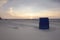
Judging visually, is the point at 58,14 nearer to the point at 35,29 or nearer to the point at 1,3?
the point at 35,29

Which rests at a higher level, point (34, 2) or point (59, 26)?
point (34, 2)

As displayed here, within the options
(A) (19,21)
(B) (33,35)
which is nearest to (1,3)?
(A) (19,21)

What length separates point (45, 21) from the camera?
1152 millimetres

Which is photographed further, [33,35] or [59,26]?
[59,26]

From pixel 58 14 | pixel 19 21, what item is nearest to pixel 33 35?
pixel 19 21

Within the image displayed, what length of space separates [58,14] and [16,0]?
0.47 m

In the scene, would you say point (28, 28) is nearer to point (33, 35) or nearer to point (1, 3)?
point (33, 35)

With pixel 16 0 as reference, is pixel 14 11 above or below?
below

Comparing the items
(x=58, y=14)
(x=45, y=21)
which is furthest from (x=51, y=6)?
(x=45, y=21)

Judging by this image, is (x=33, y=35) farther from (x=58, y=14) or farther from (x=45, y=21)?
(x=58, y=14)

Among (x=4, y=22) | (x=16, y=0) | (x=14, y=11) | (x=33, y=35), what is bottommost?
(x=33, y=35)

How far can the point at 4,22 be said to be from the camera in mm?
1270

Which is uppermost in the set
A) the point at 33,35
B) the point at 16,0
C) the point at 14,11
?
the point at 16,0

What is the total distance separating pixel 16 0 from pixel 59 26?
0.53 m
